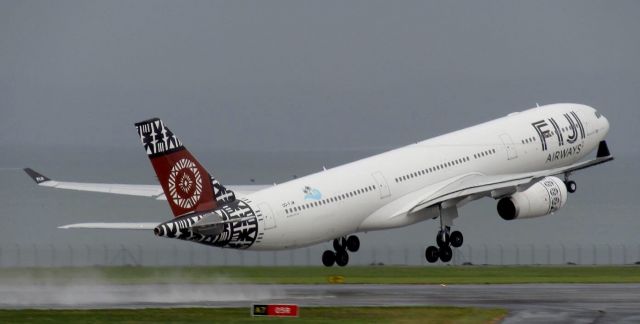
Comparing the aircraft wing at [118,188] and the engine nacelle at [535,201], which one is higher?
the aircraft wing at [118,188]

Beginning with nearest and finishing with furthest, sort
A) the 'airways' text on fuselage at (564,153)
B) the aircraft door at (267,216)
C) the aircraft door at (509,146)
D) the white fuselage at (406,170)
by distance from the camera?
the aircraft door at (267,216) < the white fuselage at (406,170) < the aircraft door at (509,146) < the 'airways' text on fuselage at (564,153)

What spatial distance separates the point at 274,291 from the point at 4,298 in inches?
550

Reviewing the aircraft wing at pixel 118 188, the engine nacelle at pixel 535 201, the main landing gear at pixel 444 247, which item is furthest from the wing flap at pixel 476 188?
the aircraft wing at pixel 118 188

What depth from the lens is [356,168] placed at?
85.5 m

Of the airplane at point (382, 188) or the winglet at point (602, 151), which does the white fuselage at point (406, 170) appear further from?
the winglet at point (602, 151)

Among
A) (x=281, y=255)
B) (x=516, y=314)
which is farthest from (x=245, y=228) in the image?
(x=281, y=255)

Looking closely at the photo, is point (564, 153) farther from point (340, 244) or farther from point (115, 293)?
point (115, 293)

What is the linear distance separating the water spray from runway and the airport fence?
68.9ft

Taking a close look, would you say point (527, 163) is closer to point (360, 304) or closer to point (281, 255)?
point (360, 304)

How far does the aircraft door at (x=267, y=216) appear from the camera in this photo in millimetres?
79500

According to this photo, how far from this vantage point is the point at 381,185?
283 ft

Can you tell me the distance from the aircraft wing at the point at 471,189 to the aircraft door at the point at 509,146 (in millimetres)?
3254

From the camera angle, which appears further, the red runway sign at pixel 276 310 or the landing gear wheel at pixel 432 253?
the landing gear wheel at pixel 432 253

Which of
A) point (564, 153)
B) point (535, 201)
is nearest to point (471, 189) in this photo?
point (535, 201)
